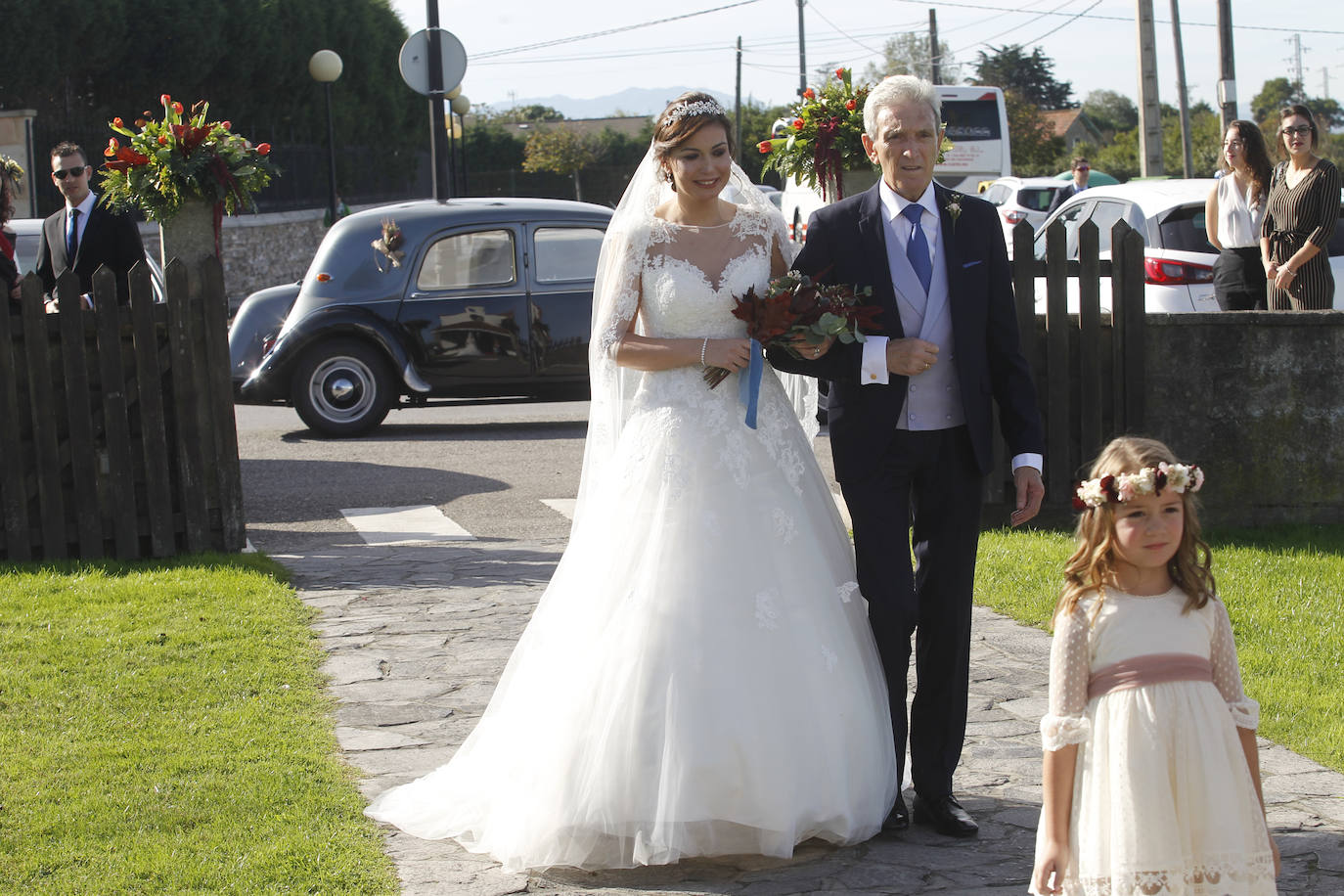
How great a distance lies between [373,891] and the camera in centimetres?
368

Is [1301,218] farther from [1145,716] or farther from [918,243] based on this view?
[1145,716]

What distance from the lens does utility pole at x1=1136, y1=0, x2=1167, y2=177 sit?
24734 mm

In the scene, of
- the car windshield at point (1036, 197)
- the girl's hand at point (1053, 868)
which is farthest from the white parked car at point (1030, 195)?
the girl's hand at point (1053, 868)

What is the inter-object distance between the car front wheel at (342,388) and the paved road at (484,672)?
2.30ft

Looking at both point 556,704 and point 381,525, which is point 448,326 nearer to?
point 381,525

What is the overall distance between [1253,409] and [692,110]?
4672 millimetres

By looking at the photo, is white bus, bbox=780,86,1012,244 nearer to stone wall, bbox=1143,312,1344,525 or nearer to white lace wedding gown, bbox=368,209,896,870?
stone wall, bbox=1143,312,1344,525

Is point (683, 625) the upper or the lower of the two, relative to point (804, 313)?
lower

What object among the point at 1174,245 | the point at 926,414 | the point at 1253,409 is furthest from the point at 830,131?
the point at 1174,245

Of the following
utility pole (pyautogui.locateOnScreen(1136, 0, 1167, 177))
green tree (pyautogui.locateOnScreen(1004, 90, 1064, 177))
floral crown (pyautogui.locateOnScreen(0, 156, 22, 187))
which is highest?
green tree (pyautogui.locateOnScreen(1004, 90, 1064, 177))

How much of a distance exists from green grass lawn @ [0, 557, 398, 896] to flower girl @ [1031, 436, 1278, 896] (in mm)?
1699

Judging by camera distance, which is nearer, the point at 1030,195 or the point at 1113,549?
the point at 1113,549

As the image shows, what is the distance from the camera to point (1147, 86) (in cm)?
2512

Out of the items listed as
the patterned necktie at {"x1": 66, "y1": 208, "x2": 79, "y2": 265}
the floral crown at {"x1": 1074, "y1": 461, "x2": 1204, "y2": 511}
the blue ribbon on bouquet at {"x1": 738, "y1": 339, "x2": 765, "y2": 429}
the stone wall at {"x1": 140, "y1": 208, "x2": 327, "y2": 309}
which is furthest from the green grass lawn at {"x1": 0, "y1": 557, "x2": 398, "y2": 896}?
the stone wall at {"x1": 140, "y1": 208, "x2": 327, "y2": 309}
